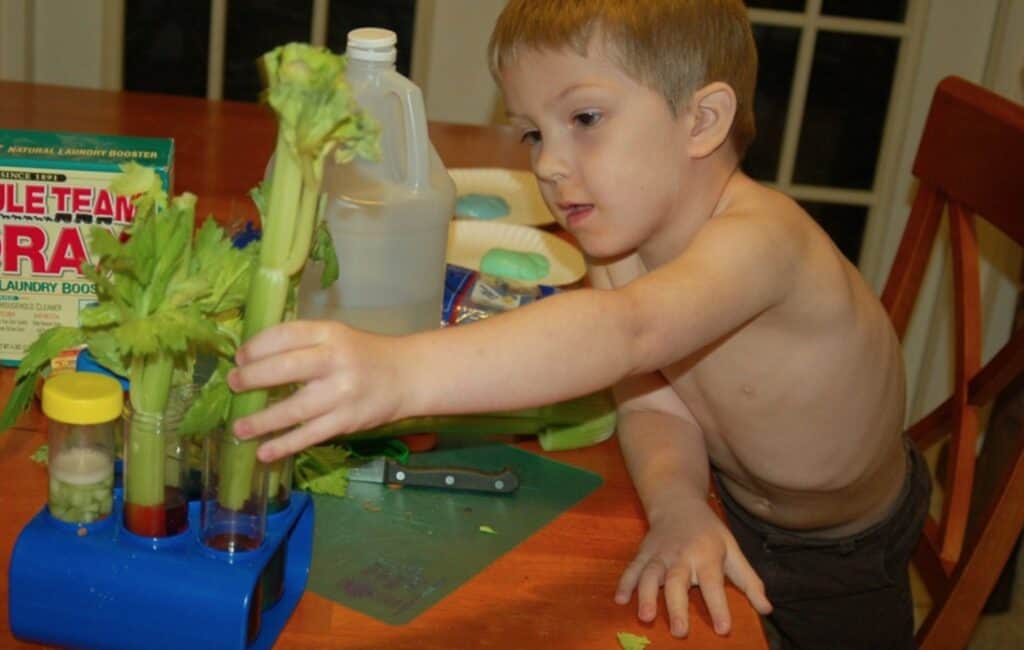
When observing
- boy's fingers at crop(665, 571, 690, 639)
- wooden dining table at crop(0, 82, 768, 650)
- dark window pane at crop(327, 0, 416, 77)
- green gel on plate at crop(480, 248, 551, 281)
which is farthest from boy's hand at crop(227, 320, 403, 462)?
dark window pane at crop(327, 0, 416, 77)

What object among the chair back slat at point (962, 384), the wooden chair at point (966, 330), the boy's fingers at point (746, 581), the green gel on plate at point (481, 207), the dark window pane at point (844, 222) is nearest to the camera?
the boy's fingers at point (746, 581)

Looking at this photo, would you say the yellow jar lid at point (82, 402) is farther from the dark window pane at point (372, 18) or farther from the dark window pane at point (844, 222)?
the dark window pane at point (844, 222)

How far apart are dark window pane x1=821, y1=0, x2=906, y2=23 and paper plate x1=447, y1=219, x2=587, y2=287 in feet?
3.95

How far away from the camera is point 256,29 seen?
2395 mm

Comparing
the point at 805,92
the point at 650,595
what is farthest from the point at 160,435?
the point at 805,92

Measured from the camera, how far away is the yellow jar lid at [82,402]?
714mm

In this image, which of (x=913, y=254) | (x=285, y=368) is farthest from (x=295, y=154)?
(x=913, y=254)

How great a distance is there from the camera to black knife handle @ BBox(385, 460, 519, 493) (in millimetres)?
945

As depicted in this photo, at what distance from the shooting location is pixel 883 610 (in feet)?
4.40

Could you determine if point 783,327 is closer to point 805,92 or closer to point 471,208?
point 471,208

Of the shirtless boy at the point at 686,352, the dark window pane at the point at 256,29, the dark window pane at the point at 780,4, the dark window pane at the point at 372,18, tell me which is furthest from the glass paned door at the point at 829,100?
the shirtless boy at the point at 686,352

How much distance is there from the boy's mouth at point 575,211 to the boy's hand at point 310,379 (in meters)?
0.43

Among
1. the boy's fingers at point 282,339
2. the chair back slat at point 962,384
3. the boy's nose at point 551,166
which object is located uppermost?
the boy's nose at point 551,166

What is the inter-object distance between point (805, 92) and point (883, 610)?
4.31ft
